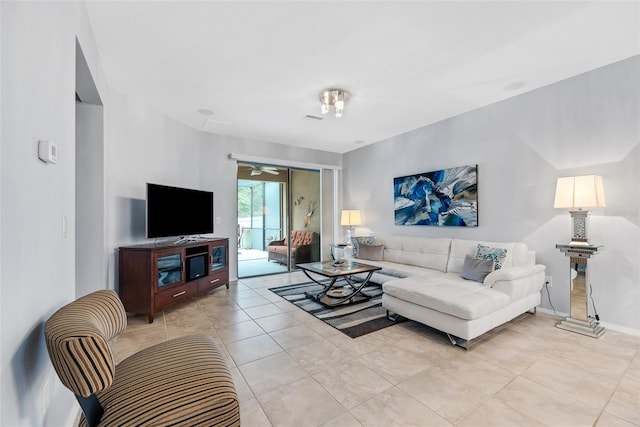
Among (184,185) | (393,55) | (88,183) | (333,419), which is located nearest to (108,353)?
(333,419)

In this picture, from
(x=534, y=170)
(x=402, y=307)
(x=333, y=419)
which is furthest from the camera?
(x=534, y=170)

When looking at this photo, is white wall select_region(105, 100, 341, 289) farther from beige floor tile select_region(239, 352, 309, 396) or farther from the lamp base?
the lamp base

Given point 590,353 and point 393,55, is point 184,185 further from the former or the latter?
point 590,353

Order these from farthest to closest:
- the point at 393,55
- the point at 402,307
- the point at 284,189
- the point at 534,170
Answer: the point at 284,189 < the point at 534,170 < the point at 402,307 < the point at 393,55

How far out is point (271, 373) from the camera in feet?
7.13

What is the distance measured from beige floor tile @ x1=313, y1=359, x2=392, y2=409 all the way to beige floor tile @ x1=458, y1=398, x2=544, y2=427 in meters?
0.52

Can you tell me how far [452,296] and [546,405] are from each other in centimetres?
98

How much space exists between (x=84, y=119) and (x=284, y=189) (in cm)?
358

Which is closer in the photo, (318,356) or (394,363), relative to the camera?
(394,363)

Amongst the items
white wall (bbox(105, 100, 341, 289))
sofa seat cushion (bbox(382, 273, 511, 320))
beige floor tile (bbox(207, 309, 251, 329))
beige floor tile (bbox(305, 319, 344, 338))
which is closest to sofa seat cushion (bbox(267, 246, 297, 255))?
white wall (bbox(105, 100, 341, 289))

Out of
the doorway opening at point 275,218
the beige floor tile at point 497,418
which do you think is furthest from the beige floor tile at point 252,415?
the doorway opening at point 275,218

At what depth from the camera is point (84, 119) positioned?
276 centimetres

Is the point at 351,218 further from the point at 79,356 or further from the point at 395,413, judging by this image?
the point at 79,356

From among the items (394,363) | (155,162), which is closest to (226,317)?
(394,363)
